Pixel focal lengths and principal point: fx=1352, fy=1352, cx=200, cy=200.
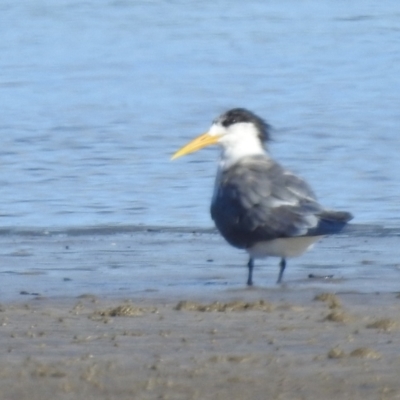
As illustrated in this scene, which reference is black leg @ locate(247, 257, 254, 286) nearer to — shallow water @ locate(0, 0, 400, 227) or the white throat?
the white throat

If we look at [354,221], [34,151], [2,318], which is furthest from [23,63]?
[2,318]

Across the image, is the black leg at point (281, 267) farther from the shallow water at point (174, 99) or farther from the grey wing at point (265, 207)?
the shallow water at point (174, 99)

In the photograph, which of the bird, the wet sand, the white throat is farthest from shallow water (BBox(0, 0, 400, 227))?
the bird

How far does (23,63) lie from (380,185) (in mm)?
8765

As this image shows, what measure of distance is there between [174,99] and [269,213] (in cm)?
873

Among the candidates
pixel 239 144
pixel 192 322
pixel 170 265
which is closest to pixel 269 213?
pixel 170 265

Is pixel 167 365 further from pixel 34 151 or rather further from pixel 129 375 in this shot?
pixel 34 151

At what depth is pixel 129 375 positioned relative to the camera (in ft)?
16.9

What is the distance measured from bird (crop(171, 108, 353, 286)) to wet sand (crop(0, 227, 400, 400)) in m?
0.21

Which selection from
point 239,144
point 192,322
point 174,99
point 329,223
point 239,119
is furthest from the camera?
point 174,99

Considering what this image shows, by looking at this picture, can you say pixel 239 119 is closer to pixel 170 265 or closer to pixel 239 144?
pixel 239 144

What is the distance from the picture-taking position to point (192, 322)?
246 inches

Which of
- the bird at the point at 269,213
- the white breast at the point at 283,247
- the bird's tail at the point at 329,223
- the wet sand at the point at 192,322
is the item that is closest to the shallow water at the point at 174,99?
the wet sand at the point at 192,322

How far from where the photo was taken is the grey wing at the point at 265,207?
7801 mm
